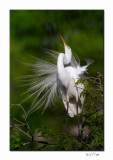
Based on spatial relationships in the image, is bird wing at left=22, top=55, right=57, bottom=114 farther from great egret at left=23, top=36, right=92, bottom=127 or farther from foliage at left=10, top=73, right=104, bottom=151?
foliage at left=10, top=73, right=104, bottom=151

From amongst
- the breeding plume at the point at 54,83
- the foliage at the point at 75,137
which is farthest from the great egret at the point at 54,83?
the foliage at the point at 75,137

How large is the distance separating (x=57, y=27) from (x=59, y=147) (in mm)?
1180

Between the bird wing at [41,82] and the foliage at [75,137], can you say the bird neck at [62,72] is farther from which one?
the foliage at [75,137]

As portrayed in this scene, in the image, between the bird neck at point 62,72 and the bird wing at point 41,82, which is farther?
the bird wing at point 41,82

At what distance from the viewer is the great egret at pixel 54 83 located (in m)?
2.61

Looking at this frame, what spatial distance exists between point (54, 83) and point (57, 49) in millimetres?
328

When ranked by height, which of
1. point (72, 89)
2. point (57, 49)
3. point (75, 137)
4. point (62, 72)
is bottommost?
point (75, 137)

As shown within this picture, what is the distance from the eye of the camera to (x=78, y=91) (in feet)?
8.66

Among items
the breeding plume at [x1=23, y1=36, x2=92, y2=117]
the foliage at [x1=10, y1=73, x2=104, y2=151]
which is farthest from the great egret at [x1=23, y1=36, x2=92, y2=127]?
the foliage at [x1=10, y1=73, x2=104, y2=151]

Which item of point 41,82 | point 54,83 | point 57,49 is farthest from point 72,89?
point 57,49

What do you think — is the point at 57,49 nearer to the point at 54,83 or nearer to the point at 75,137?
the point at 54,83

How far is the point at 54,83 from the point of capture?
8.79 feet

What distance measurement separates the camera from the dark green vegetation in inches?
93.5

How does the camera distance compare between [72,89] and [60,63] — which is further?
[72,89]
